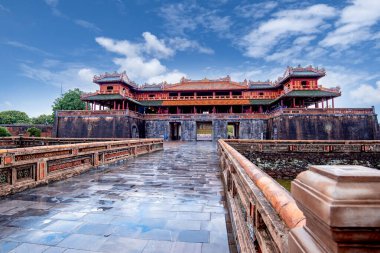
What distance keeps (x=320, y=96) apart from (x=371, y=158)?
1409 centimetres

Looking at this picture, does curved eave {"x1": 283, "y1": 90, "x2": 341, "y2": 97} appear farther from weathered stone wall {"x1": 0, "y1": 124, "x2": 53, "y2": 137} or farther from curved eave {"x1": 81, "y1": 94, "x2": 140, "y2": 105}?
weathered stone wall {"x1": 0, "y1": 124, "x2": 53, "y2": 137}

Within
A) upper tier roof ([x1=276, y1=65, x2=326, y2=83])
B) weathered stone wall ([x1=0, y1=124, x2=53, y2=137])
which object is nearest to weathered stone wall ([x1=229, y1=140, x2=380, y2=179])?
upper tier roof ([x1=276, y1=65, x2=326, y2=83])

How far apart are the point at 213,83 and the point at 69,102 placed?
2755 cm

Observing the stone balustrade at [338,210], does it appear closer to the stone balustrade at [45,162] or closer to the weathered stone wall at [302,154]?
the stone balustrade at [45,162]

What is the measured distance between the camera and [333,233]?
602 mm

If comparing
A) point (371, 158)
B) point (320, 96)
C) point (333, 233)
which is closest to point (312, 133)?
point (320, 96)

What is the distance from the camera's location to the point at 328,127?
81.0 ft

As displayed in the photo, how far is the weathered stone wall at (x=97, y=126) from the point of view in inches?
1093

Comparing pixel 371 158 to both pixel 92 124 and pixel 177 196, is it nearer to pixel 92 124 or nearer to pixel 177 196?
pixel 177 196

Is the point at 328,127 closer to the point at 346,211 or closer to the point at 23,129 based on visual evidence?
the point at 346,211

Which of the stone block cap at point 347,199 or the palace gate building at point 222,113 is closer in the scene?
the stone block cap at point 347,199

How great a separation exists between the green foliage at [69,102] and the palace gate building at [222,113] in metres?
10.9

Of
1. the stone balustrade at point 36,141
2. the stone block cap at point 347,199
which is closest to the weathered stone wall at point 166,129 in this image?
the stone balustrade at point 36,141

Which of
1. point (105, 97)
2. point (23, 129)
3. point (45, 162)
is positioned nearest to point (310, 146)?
point (45, 162)
